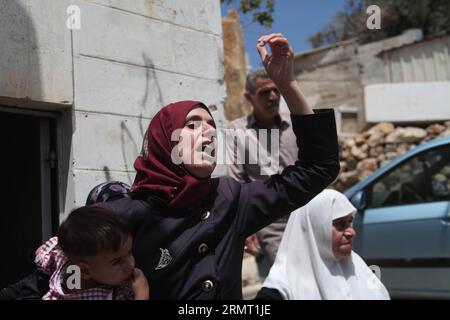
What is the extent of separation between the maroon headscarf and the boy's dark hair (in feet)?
0.61

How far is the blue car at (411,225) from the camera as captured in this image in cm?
480

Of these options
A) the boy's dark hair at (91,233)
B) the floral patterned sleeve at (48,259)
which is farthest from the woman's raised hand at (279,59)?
the floral patterned sleeve at (48,259)

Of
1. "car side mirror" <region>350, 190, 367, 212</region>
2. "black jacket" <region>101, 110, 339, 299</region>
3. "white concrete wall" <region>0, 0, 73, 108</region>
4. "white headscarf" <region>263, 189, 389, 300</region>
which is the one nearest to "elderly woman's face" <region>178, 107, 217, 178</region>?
"black jacket" <region>101, 110, 339, 299</region>

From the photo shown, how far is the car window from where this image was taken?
5188 millimetres

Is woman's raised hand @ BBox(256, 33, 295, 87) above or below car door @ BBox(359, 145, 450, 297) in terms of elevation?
above

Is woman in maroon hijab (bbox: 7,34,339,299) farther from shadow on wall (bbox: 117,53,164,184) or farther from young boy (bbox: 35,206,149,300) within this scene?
shadow on wall (bbox: 117,53,164,184)

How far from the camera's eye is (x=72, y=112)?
3262mm

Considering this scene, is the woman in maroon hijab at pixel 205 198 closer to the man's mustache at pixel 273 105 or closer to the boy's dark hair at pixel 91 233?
the boy's dark hair at pixel 91 233

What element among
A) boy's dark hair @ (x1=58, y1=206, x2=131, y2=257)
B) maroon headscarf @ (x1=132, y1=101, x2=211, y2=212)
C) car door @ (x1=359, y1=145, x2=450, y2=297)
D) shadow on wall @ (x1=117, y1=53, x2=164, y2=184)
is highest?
shadow on wall @ (x1=117, y1=53, x2=164, y2=184)

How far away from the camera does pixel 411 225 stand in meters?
5.01

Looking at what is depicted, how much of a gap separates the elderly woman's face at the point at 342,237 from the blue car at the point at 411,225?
236 centimetres
